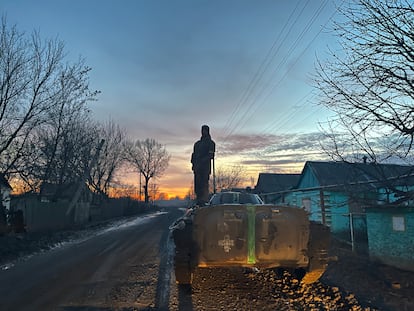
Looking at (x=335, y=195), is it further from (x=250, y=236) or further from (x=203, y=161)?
(x=250, y=236)

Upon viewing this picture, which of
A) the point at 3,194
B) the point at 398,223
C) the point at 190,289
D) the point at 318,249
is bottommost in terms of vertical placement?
the point at 190,289

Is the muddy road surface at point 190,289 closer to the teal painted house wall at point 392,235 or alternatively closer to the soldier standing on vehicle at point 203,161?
the teal painted house wall at point 392,235

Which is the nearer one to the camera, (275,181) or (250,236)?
(250,236)

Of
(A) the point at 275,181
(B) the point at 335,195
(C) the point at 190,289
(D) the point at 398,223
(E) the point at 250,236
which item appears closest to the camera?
(E) the point at 250,236

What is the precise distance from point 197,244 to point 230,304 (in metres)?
1.05

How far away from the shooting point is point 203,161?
1056 centimetres

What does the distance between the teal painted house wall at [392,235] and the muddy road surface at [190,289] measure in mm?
357

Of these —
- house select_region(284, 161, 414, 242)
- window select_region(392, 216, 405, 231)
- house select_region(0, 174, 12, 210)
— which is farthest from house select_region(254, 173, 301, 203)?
window select_region(392, 216, 405, 231)

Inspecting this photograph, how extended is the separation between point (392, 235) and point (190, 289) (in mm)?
4781

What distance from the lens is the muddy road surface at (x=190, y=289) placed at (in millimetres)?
5633

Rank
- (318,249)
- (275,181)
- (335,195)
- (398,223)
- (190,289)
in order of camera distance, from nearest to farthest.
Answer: (318,249) < (190,289) < (398,223) < (335,195) < (275,181)

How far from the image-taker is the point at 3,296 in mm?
6445

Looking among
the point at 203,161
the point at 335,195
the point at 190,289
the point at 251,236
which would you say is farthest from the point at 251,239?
the point at 335,195

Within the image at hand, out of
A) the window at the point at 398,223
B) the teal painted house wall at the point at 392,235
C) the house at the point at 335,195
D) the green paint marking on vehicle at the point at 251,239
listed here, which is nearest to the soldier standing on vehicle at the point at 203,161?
the house at the point at 335,195
